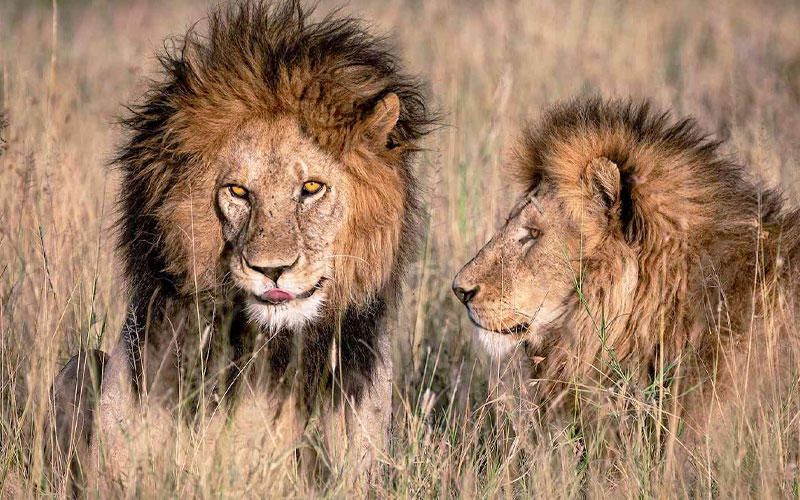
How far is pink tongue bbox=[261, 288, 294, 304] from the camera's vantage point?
327cm

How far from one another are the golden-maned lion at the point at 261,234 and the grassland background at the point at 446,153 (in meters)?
0.29

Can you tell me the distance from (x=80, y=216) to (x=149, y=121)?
206 centimetres

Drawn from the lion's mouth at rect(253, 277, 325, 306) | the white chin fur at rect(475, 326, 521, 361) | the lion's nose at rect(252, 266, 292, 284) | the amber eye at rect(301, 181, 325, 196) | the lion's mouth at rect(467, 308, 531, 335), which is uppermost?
the amber eye at rect(301, 181, 325, 196)

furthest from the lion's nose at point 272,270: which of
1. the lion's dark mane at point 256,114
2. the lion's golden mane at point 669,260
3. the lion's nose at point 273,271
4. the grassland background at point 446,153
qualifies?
the lion's golden mane at point 669,260

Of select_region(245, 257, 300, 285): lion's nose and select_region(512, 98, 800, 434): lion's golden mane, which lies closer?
select_region(245, 257, 300, 285): lion's nose

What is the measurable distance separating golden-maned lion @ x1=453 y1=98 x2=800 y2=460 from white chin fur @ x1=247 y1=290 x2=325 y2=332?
2.17 feet

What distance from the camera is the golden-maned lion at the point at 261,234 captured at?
11.1 ft

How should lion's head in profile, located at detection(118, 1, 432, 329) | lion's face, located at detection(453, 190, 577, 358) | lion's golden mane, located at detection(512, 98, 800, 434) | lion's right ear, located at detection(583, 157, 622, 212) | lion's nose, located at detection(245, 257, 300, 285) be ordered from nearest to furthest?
lion's nose, located at detection(245, 257, 300, 285) < lion's head in profile, located at detection(118, 1, 432, 329) < lion's golden mane, located at detection(512, 98, 800, 434) < lion's right ear, located at detection(583, 157, 622, 212) < lion's face, located at detection(453, 190, 577, 358)

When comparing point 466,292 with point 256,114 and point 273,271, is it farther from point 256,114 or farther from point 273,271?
point 256,114

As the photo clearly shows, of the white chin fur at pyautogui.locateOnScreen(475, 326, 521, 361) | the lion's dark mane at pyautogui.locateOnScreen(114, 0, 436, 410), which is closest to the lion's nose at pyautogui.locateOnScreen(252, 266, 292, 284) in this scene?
the lion's dark mane at pyautogui.locateOnScreen(114, 0, 436, 410)

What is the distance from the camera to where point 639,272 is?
365 cm

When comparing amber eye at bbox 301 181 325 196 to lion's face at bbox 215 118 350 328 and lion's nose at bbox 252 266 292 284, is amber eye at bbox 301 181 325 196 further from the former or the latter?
lion's nose at bbox 252 266 292 284

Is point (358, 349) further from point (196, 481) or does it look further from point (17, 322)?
point (17, 322)

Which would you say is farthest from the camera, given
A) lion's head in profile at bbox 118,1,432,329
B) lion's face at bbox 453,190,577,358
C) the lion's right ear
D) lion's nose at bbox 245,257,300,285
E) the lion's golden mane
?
lion's face at bbox 453,190,577,358
